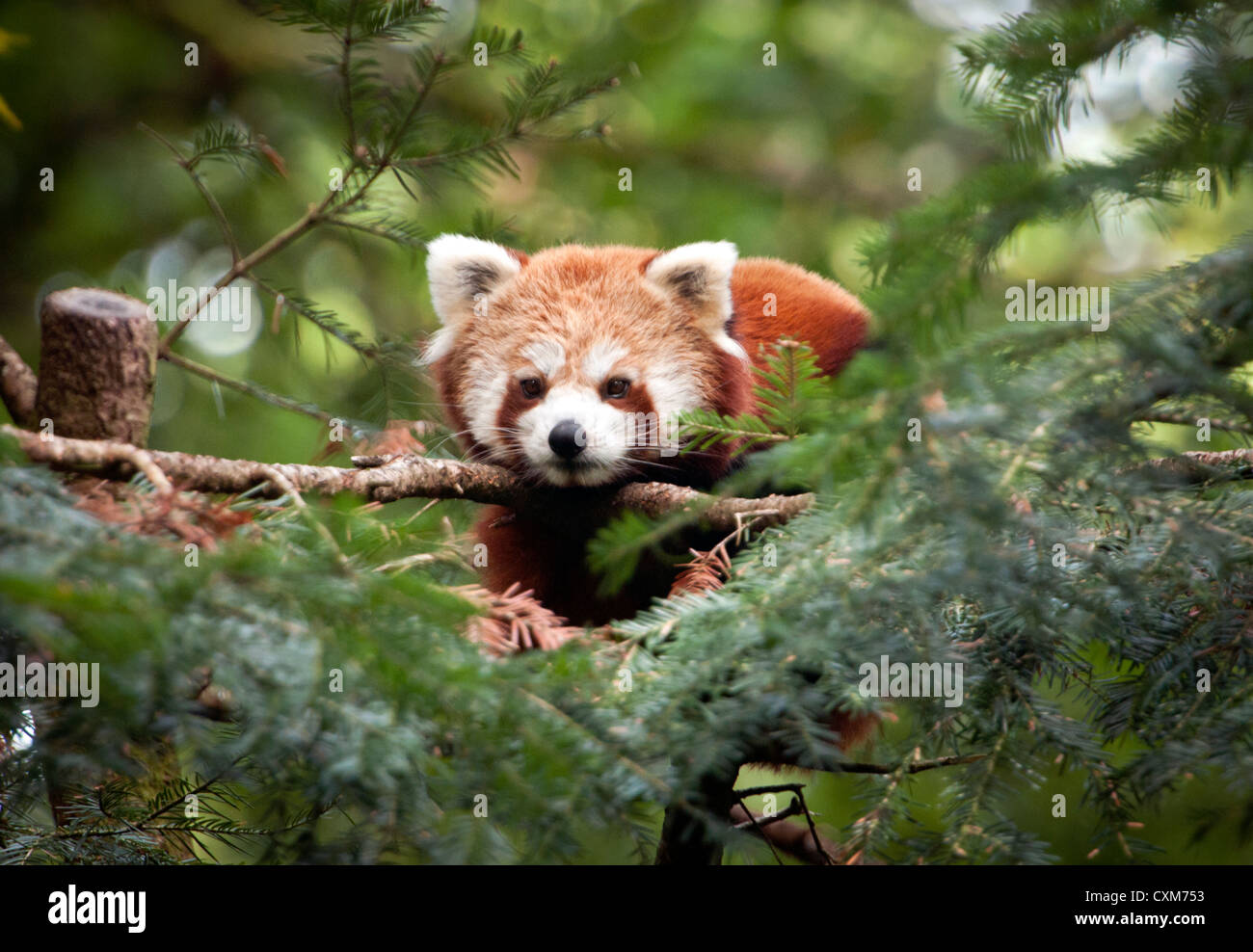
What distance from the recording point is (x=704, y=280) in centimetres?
349

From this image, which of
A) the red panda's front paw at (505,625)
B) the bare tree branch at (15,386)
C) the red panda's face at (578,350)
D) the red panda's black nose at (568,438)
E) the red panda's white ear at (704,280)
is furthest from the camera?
the red panda's white ear at (704,280)

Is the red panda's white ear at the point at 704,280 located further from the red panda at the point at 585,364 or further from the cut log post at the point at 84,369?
the cut log post at the point at 84,369

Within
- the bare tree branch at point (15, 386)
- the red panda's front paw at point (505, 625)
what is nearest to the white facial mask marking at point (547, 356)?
the red panda's front paw at point (505, 625)

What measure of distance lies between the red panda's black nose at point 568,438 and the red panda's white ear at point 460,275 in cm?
90

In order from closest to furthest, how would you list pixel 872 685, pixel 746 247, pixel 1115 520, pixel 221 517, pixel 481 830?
pixel 481 830 → pixel 221 517 → pixel 872 685 → pixel 1115 520 → pixel 746 247

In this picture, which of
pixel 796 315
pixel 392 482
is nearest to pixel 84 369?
pixel 392 482

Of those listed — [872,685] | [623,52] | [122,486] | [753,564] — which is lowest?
[872,685]

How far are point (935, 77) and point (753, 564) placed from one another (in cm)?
673

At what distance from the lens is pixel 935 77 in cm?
745

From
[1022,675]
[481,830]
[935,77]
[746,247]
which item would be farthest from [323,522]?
[935,77]

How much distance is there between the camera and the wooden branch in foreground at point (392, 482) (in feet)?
6.14

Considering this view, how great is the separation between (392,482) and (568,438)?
2.33 ft
